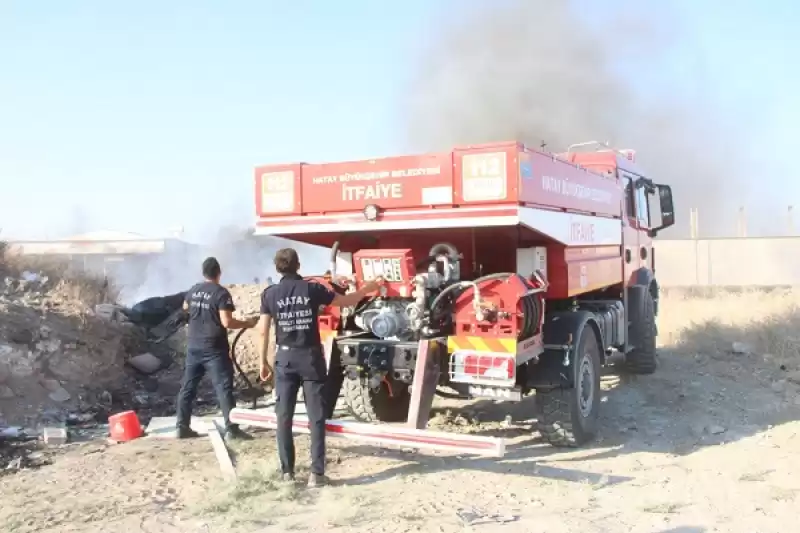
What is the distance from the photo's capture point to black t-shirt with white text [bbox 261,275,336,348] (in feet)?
17.0

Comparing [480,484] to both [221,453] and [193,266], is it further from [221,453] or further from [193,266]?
[193,266]

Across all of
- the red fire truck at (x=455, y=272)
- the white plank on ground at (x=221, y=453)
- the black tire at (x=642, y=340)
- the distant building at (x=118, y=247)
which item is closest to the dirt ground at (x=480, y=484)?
the white plank on ground at (x=221, y=453)

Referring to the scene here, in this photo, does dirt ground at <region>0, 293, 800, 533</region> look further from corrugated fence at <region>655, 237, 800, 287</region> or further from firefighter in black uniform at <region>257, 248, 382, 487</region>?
corrugated fence at <region>655, 237, 800, 287</region>

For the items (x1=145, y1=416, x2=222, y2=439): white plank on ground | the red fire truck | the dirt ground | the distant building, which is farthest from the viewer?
the distant building

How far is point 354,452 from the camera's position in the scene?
19.9ft

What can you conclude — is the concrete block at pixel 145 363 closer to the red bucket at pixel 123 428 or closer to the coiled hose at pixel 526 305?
the red bucket at pixel 123 428

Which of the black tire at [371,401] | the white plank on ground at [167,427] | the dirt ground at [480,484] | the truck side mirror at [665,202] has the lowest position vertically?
the dirt ground at [480,484]

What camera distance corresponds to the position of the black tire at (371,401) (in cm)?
675

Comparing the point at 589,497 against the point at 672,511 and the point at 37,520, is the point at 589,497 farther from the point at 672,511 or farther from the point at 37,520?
the point at 37,520

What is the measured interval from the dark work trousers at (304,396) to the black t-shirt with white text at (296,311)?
0.08 m

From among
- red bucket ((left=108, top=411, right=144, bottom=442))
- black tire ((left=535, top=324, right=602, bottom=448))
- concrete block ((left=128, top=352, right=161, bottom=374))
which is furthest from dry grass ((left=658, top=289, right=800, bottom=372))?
red bucket ((left=108, top=411, right=144, bottom=442))

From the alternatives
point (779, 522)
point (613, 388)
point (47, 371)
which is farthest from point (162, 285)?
point (779, 522)

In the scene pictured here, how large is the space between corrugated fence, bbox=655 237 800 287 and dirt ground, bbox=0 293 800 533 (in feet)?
63.6

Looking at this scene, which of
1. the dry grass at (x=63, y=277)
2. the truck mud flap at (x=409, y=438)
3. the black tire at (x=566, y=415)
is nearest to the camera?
the truck mud flap at (x=409, y=438)
